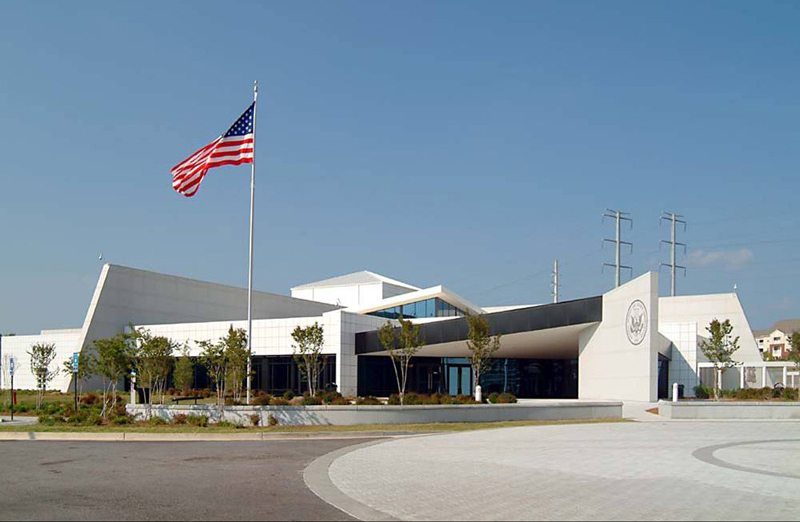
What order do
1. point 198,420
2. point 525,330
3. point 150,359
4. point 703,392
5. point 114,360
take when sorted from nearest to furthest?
point 198,420
point 150,359
point 114,360
point 525,330
point 703,392

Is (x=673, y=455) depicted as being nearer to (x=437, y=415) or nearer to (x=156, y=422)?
(x=437, y=415)

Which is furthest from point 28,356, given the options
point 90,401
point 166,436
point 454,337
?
point 166,436

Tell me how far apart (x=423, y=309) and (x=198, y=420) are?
33.3m

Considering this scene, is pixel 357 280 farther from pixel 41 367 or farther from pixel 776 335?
pixel 776 335

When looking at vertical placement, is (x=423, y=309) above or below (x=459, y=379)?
above

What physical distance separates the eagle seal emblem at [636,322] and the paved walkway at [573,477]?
52.7 ft

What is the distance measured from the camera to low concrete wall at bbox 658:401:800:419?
3117 centimetres

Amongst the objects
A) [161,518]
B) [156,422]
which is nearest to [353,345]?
[156,422]

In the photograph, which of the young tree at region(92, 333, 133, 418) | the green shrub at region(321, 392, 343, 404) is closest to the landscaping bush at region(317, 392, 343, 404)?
the green shrub at region(321, 392, 343, 404)

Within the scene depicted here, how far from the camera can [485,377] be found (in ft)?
173

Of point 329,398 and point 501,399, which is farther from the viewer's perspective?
point 329,398

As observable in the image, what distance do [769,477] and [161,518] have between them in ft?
32.9

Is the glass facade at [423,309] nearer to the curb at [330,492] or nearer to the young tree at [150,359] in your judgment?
the young tree at [150,359]

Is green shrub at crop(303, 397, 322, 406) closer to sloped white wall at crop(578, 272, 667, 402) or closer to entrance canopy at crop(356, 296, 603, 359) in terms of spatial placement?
entrance canopy at crop(356, 296, 603, 359)
